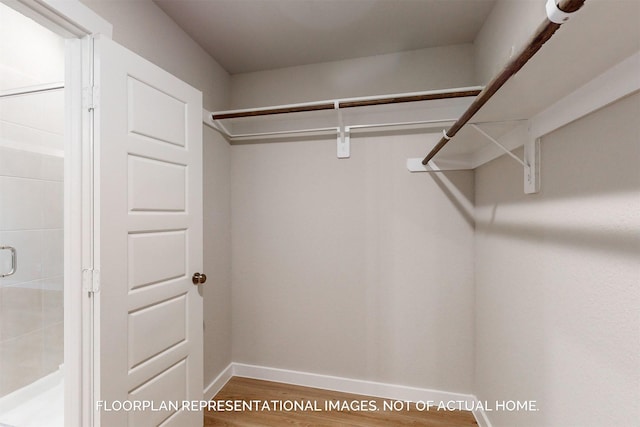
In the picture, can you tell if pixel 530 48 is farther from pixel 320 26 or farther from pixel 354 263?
pixel 354 263

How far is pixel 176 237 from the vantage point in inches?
60.0

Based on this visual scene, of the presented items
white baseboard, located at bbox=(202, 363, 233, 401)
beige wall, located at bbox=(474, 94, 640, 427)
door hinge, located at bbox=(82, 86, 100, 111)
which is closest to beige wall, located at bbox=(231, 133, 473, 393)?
white baseboard, located at bbox=(202, 363, 233, 401)

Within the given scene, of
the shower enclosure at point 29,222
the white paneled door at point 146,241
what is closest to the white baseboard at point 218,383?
the white paneled door at point 146,241

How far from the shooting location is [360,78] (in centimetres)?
212

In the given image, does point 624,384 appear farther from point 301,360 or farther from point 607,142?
point 301,360

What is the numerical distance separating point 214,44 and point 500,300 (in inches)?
91.7

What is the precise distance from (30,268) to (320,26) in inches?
96.4

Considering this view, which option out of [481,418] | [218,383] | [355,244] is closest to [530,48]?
[355,244]

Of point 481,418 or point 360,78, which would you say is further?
point 360,78

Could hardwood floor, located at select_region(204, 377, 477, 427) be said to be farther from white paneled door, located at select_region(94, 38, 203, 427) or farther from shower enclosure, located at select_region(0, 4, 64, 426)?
shower enclosure, located at select_region(0, 4, 64, 426)

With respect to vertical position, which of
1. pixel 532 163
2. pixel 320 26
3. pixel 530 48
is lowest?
pixel 532 163

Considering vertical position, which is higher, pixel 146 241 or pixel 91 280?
pixel 146 241

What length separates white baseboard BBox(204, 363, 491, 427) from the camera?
1974mm

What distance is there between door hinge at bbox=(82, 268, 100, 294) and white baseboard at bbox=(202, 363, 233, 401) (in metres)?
1.23
